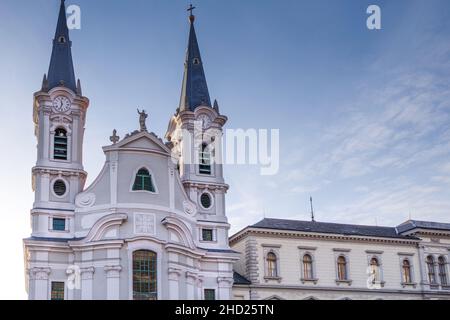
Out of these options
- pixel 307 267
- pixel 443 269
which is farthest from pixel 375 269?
pixel 443 269

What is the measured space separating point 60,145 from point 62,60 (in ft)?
20.4

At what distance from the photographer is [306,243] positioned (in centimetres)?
5044

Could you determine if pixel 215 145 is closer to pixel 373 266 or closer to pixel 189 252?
pixel 189 252

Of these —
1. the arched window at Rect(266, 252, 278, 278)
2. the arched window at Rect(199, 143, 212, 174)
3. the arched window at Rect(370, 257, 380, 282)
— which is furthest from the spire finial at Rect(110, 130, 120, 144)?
the arched window at Rect(370, 257, 380, 282)

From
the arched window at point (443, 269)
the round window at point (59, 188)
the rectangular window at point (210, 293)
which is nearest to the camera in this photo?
the round window at point (59, 188)

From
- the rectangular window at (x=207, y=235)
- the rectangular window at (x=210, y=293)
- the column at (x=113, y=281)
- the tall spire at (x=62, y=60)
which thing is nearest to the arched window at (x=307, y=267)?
the rectangular window at (x=207, y=235)

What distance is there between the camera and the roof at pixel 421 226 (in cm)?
5512

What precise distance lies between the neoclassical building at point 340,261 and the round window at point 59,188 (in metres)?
12.7

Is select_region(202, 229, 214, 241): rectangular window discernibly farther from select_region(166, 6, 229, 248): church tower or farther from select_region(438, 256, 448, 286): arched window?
select_region(438, 256, 448, 286): arched window

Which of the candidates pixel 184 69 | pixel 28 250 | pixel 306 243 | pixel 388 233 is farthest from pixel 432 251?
pixel 28 250

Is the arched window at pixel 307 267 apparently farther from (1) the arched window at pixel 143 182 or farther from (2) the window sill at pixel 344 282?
(1) the arched window at pixel 143 182

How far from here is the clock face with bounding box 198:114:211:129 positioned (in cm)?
4888

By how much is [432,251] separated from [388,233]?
3.64 meters

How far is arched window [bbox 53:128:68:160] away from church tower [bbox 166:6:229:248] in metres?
7.12
